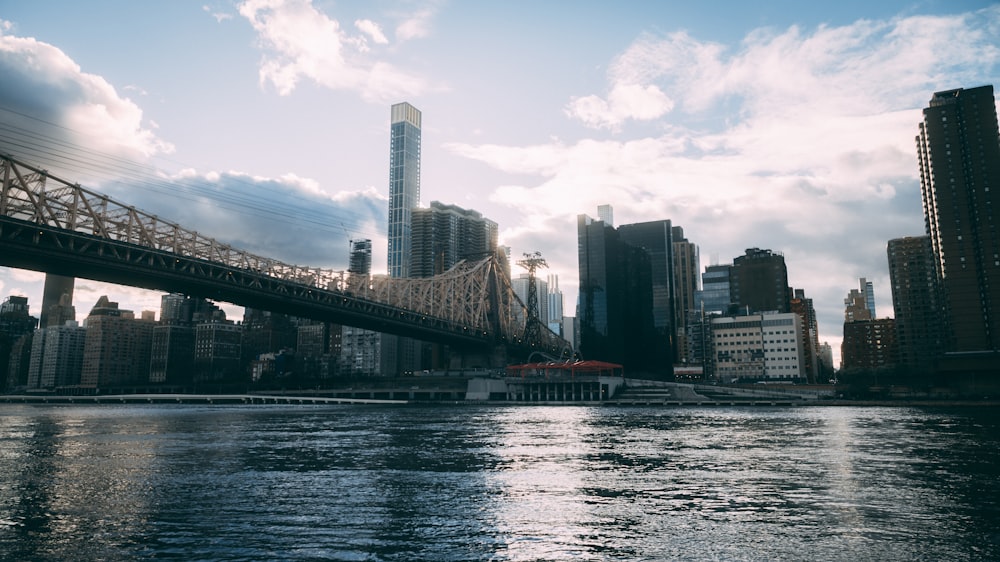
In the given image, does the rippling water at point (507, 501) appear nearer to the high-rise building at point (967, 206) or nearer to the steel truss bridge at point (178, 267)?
the steel truss bridge at point (178, 267)

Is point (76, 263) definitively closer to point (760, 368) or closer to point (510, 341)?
point (510, 341)

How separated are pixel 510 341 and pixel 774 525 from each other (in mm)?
171772

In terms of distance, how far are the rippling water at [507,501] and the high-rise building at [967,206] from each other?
474ft

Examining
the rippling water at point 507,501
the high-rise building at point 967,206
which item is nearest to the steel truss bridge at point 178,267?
the rippling water at point 507,501

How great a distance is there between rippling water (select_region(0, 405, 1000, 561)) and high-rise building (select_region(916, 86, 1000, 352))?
474ft

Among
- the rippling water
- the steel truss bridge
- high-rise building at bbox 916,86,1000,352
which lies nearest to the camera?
the rippling water

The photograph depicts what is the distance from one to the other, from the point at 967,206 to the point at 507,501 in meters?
192

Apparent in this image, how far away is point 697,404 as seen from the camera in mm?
124438

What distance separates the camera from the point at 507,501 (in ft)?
81.1

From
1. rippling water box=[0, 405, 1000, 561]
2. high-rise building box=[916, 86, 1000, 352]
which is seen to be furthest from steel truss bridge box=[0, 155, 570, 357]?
high-rise building box=[916, 86, 1000, 352]

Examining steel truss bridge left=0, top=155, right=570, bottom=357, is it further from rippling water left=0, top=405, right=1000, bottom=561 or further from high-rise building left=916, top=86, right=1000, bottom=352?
high-rise building left=916, top=86, right=1000, bottom=352

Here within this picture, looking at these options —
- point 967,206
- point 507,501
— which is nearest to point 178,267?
point 507,501

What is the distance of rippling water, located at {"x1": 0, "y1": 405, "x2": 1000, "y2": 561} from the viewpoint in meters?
17.8

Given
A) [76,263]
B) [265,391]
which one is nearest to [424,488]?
[76,263]
